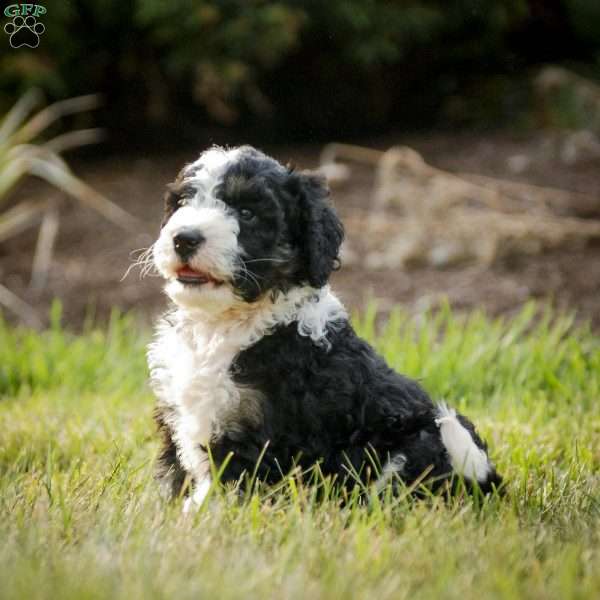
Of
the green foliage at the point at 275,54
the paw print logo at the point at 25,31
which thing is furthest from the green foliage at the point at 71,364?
the green foliage at the point at 275,54

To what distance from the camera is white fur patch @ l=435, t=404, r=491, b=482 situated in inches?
136

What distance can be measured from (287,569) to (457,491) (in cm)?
105

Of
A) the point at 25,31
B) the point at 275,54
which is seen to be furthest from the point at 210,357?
the point at 275,54

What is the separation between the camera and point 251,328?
3428 millimetres

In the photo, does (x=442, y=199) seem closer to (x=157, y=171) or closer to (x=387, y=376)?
(x=157, y=171)

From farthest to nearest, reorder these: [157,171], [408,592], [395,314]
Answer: [157,171]
[395,314]
[408,592]

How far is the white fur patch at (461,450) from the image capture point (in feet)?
11.3

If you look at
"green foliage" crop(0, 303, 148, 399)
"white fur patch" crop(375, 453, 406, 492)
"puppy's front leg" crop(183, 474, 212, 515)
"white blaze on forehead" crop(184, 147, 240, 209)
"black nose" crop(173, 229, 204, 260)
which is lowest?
"green foliage" crop(0, 303, 148, 399)

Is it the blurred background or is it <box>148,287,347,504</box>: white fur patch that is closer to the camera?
<box>148,287,347,504</box>: white fur patch

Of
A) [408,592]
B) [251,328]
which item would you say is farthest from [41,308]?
[408,592]

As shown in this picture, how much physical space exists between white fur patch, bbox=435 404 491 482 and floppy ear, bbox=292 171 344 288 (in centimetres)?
76

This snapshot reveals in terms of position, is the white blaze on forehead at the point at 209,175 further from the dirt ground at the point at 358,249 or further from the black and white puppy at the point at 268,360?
the dirt ground at the point at 358,249

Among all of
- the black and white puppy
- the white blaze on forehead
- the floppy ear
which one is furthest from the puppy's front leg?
the white blaze on forehead

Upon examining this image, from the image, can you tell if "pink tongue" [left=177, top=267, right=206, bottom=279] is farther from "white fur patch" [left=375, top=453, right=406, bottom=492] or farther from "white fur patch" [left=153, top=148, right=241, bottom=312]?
"white fur patch" [left=375, top=453, right=406, bottom=492]
